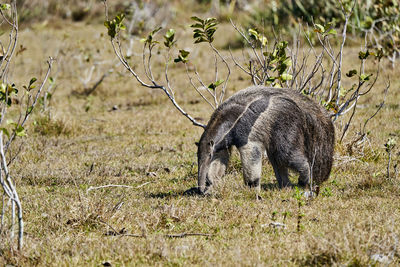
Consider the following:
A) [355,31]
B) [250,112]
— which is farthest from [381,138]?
Result: [355,31]

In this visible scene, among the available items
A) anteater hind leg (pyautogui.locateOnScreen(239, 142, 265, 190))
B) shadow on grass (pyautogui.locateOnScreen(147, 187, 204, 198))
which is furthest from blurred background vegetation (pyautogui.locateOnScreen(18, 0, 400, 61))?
anteater hind leg (pyautogui.locateOnScreen(239, 142, 265, 190))

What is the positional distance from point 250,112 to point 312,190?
3.46 feet

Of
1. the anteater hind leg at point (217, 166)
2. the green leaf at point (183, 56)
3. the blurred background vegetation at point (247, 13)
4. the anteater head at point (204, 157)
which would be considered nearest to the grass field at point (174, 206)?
the anteater hind leg at point (217, 166)

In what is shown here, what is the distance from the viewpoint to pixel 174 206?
5.30 metres

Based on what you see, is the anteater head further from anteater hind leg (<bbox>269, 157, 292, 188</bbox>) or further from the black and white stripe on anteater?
anteater hind leg (<bbox>269, 157, 292, 188</bbox>)

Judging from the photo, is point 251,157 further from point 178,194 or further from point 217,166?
point 178,194

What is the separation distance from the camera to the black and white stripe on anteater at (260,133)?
19.1 ft

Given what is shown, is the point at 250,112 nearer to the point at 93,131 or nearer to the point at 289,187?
the point at 289,187

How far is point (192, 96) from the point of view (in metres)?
13.4

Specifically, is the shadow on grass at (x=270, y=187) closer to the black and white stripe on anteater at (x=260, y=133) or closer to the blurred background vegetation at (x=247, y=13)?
the black and white stripe on anteater at (x=260, y=133)

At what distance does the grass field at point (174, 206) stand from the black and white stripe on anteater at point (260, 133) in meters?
0.30

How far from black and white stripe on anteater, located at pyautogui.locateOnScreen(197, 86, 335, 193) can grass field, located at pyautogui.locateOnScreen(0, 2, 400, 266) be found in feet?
0.98

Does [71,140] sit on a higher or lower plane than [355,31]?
lower

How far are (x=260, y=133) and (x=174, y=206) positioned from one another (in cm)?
124
